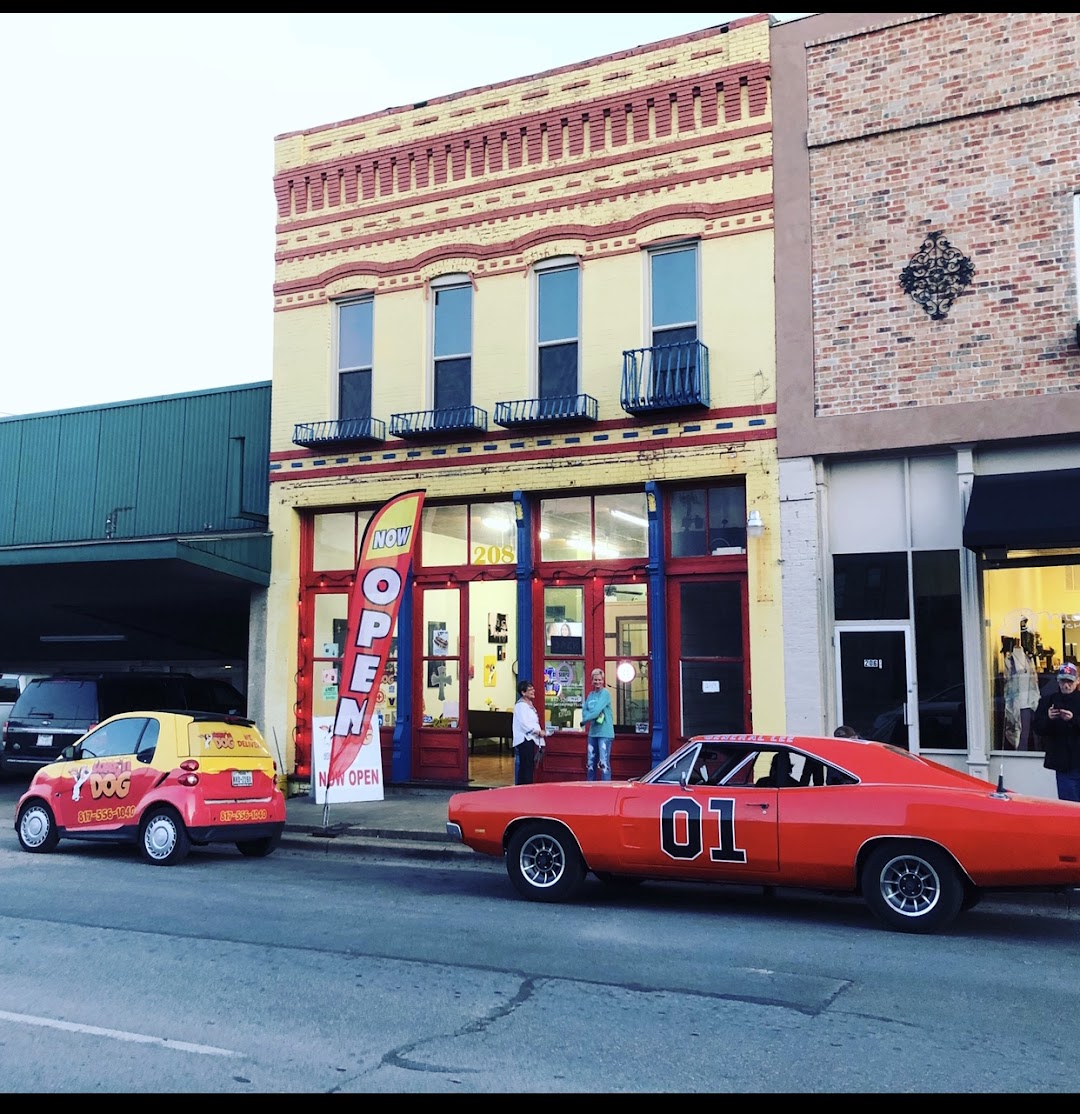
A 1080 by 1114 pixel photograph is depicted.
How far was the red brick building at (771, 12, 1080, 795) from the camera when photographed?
42.6ft

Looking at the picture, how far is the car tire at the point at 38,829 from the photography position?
12555 millimetres

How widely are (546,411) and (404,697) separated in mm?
4720

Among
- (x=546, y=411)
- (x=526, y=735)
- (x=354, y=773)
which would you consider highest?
(x=546, y=411)

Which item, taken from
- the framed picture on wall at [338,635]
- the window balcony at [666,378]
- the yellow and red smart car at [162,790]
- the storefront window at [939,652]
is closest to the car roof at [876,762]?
the storefront window at [939,652]

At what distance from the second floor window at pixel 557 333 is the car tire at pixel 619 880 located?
7723 mm

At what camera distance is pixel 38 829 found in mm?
12609

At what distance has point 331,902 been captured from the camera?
9500 mm

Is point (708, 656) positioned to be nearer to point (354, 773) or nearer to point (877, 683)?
point (877, 683)

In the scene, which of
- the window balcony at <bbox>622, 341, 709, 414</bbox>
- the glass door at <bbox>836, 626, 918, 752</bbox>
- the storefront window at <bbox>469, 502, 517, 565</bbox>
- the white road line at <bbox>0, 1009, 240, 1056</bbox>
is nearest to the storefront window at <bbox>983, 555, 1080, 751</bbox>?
the glass door at <bbox>836, 626, 918, 752</bbox>

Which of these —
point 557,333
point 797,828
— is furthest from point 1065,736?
point 557,333

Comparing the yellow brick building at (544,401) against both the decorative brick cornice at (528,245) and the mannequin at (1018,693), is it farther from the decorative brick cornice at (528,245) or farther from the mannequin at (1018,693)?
the mannequin at (1018,693)

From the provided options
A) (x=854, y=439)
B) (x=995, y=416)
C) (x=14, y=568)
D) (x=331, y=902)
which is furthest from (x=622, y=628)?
(x=14, y=568)

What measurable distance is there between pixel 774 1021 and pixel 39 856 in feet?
30.2

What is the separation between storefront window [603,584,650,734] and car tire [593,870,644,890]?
4.89 metres
